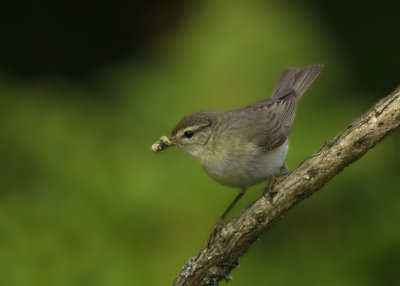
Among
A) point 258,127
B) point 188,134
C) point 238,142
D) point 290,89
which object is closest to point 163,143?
point 188,134

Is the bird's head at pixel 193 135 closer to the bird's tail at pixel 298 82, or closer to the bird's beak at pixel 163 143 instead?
the bird's beak at pixel 163 143

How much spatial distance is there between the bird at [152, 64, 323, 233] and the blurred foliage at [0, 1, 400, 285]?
1.51 feet

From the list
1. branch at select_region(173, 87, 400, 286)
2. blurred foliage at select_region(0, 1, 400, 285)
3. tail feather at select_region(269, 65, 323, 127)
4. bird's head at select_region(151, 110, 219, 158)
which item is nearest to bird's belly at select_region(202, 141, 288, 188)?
bird's head at select_region(151, 110, 219, 158)

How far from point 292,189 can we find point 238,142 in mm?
779

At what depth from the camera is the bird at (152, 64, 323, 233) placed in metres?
3.91

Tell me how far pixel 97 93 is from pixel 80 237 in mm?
1722

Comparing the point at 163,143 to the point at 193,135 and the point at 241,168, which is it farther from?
the point at 241,168

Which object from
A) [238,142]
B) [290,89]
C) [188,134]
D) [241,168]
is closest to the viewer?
[241,168]

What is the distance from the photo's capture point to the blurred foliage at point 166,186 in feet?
14.6

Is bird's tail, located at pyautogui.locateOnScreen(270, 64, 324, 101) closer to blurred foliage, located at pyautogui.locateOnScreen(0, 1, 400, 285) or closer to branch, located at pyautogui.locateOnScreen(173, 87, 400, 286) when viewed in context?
blurred foliage, located at pyautogui.locateOnScreen(0, 1, 400, 285)

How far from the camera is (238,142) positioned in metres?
4.02

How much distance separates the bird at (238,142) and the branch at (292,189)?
9.9 inches

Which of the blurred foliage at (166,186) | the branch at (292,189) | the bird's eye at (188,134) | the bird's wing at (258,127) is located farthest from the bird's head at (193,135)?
the branch at (292,189)

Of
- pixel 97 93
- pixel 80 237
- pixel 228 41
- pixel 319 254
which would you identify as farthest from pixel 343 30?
pixel 80 237
